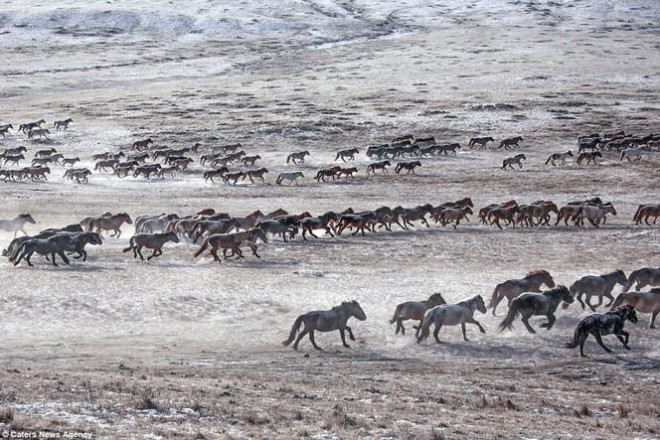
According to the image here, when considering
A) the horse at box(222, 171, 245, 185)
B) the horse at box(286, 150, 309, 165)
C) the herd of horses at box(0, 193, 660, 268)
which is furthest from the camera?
the horse at box(286, 150, 309, 165)

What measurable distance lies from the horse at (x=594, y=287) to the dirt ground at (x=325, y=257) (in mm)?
441

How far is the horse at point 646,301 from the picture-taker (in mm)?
18542

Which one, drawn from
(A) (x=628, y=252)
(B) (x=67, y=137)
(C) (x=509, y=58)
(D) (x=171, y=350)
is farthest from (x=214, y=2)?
(D) (x=171, y=350)

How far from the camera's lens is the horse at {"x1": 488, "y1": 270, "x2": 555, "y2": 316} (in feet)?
64.9

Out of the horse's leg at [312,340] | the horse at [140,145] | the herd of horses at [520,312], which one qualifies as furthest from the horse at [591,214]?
the horse at [140,145]

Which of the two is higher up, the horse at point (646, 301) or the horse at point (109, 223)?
the horse at point (109, 223)

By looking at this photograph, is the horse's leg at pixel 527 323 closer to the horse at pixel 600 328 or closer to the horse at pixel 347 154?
the horse at pixel 600 328

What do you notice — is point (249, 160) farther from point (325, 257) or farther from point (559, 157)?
point (325, 257)

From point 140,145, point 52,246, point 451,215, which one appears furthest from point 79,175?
point 451,215

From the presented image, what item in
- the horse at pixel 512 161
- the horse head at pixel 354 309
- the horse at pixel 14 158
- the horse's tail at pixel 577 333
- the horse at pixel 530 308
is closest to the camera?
the horse's tail at pixel 577 333

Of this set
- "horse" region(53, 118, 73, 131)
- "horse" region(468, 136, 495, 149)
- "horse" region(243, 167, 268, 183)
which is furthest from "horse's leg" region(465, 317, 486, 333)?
"horse" region(53, 118, 73, 131)

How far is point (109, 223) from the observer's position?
29.0 meters

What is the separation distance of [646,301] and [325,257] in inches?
388

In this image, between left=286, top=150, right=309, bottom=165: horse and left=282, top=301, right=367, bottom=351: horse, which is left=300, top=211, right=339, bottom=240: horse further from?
left=286, top=150, right=309, bottom=165: horse
